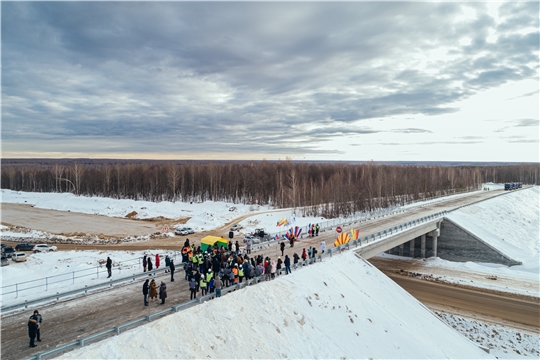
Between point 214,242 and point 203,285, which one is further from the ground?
point 214,242

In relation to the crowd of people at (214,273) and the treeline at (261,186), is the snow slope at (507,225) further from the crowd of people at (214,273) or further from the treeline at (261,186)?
the crowd of people at (214,273)

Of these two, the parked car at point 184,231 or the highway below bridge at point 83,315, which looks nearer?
the highway below bridge at point 83,315

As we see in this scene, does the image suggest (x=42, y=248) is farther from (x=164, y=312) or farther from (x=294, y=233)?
(x=164, y=312)

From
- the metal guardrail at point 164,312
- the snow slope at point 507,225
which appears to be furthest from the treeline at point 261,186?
the metal guardrail at point 164,312

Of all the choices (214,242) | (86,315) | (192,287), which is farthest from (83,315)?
(214,242)

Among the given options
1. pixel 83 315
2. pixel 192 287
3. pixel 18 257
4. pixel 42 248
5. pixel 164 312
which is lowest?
pixel 42 248

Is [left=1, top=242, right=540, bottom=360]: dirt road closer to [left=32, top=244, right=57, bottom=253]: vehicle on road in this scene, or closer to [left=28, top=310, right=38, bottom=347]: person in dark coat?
[left=28, top=310, right=38, bottom=347]: person in dark coat

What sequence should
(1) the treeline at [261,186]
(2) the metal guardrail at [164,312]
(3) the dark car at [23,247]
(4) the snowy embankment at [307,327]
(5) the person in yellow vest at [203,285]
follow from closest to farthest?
(2) the metal guardrail at [164,312], (4) the snowy embankment at [307,327], (5) the person in yellow vest at [203,285], (3) the dark car at [23,247], (1) the treeline at [261,186]

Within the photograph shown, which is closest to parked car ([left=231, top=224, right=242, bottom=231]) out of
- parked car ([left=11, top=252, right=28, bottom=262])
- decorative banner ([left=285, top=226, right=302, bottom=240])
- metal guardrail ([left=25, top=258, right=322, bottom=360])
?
decorative banner ([left=285, top=226, right=302, bottom=240])
